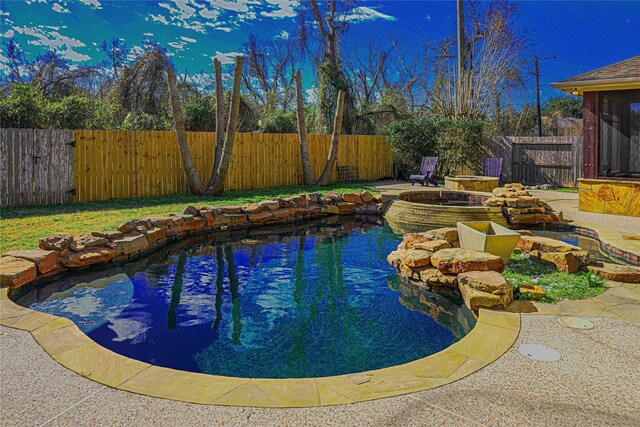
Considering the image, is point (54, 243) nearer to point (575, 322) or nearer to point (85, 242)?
point (85, 242)

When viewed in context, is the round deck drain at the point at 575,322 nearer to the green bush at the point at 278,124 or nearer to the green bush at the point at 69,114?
the green bush at the point at 69,114

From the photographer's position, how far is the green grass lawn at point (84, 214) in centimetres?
580

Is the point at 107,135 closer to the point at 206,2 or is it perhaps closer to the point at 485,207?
the point at 485,207

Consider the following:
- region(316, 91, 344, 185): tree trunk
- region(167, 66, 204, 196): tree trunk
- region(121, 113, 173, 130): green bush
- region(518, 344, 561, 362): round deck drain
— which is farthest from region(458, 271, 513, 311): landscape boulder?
region(121, 113, 173, 130): green bush

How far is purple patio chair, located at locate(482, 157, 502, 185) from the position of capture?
13.2 meters

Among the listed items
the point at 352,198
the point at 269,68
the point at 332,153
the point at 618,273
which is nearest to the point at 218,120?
the point at 352,198

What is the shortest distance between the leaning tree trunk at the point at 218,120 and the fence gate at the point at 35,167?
2.94 metres

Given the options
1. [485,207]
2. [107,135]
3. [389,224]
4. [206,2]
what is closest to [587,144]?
[485,207]

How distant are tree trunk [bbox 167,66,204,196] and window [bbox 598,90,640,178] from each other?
8092 millimetres

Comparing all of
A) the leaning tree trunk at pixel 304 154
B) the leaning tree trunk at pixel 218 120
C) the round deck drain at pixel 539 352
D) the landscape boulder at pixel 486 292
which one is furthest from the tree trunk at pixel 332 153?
the round deck drain at pixel 539 352

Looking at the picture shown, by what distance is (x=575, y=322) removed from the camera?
3.07m

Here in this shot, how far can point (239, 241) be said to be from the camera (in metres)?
6.82

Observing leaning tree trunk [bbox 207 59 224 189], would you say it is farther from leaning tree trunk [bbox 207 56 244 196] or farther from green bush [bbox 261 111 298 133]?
green bush [bbox 261 111 298 133]

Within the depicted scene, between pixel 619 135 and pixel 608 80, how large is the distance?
1102 mm
